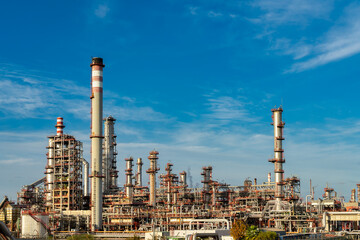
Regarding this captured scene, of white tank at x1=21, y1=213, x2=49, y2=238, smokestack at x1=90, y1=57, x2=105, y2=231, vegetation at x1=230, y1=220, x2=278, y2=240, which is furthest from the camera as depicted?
smokestack at x1=90, y1=57, x2=105, y2=231

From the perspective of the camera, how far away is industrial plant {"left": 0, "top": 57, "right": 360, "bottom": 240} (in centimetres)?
8019

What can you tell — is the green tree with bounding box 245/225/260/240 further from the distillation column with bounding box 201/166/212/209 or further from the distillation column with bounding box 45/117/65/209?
the distillation column with bounding box 45/117/65/209

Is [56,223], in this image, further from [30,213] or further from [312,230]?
[312,230]

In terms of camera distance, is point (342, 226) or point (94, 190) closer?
point (94, 190)

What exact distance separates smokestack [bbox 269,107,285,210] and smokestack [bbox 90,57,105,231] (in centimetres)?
3076

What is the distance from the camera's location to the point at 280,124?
86750 millimetres

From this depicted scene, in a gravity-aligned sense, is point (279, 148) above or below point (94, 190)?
above

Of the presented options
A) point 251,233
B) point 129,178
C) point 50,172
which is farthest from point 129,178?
point 251,233

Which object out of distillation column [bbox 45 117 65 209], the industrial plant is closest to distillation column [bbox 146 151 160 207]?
the industrial plant

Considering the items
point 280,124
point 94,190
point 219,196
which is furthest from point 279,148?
point 94,190

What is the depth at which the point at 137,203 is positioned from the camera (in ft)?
307

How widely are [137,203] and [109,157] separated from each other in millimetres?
16939

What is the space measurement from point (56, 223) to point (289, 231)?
4089 centimetres

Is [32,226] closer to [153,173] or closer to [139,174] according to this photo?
[153,173]
